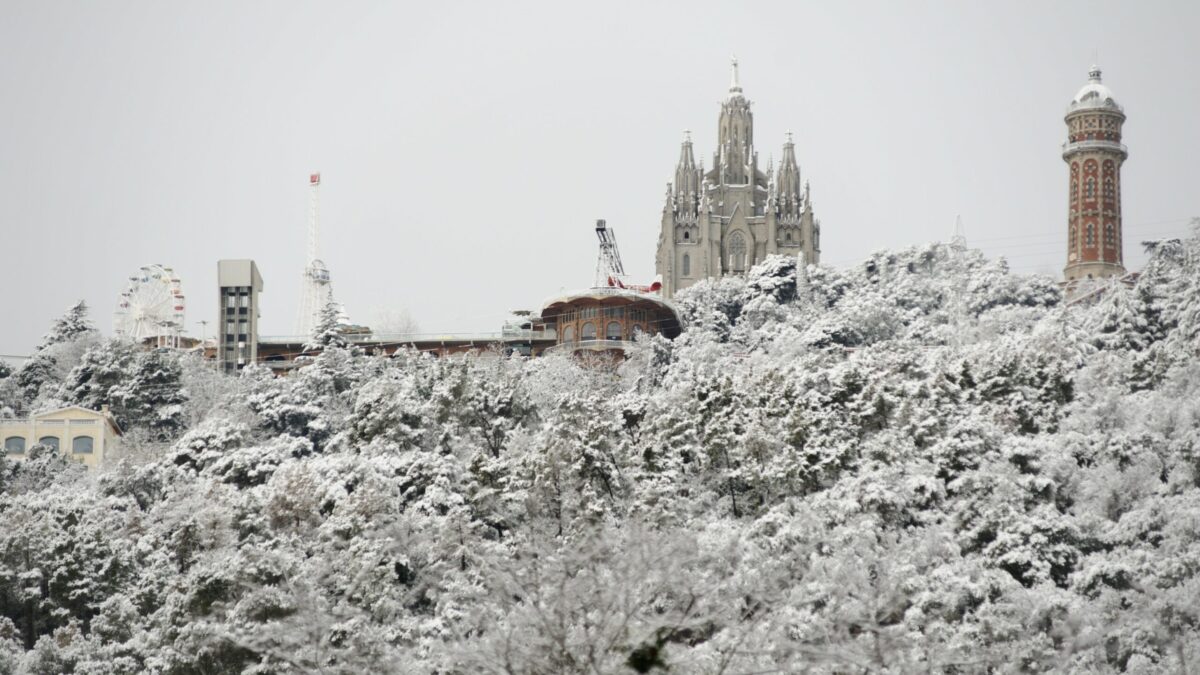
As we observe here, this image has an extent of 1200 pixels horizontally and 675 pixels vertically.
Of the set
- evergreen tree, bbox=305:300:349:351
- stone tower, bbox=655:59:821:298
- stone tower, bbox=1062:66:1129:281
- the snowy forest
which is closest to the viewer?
the snowy forest

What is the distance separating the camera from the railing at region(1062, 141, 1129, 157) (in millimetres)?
109250

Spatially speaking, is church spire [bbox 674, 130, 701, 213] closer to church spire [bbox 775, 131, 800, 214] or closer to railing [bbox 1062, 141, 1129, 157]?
church spire [bbox 775, 131, 800, 214]

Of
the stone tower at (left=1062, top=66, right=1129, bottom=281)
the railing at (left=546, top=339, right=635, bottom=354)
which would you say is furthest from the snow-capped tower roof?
the railing at (left=546, top=339, right=635, bottom=354)

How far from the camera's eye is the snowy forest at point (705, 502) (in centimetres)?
4300

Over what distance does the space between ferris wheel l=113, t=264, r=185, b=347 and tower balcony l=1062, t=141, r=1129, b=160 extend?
5381 cm

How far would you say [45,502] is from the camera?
6175 cm

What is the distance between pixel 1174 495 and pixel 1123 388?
11.1 m

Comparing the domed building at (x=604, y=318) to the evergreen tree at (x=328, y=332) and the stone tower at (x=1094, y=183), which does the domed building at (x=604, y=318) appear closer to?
the evergreen tree at (x=328, y=332)

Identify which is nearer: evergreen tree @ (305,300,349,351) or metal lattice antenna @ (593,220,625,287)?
evergreen tree @ (305,300,349,351)

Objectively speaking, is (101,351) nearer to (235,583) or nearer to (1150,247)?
(235,583)

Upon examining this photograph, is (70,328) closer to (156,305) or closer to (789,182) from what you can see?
(156,305)

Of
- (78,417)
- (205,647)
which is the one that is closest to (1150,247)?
(78,417)

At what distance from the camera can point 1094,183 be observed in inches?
4296

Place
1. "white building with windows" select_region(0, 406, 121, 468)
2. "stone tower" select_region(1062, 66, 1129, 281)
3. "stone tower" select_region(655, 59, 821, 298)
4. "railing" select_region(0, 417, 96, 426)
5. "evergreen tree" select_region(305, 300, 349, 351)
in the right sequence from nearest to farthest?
"white building with windows" select_region(0, 406, 121, 468) → "railing" select_region(0, 417, 96, 426) → "evergreen tree" select_region(305, 300, 349, 351) → "stone tower" select_region(1062, 66, 1129, 281) → "stone tower" select_region(655, 59, 821, 298)
